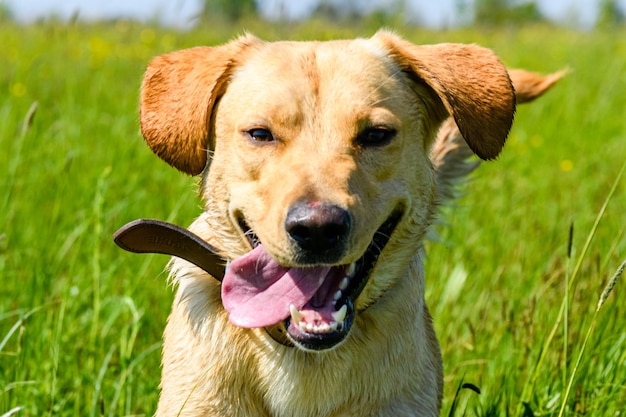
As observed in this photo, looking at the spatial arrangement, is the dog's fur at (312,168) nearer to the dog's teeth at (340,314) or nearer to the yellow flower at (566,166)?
the dog's teeth at (340,314)

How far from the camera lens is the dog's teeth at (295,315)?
109 inches

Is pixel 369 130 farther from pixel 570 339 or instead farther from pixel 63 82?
pixel 63 82

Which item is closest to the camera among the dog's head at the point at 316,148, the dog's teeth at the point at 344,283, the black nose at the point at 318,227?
the black nose at the point at 318,227

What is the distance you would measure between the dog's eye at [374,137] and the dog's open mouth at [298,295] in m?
0.30

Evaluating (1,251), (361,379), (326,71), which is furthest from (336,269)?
(1,251)

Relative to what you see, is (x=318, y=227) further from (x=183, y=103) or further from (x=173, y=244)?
(x=183, y=103)

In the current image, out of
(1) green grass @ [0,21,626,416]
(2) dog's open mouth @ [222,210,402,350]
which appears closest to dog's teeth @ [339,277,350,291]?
(2) dog's open mouth @ [222,210,402,350]

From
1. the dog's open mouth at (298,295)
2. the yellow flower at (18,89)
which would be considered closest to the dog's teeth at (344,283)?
the dog's open mouth at (298,295)

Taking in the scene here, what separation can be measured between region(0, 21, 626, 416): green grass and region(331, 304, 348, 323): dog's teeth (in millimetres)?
677

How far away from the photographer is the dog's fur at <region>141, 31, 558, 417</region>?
2.95 meters

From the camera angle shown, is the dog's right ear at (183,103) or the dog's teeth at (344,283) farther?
the dog's right ear at (183,103)

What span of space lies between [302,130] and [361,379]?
87 cm

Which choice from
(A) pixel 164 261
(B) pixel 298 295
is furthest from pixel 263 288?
(A) pixel 164 261

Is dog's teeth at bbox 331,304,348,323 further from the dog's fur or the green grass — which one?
the green grass
